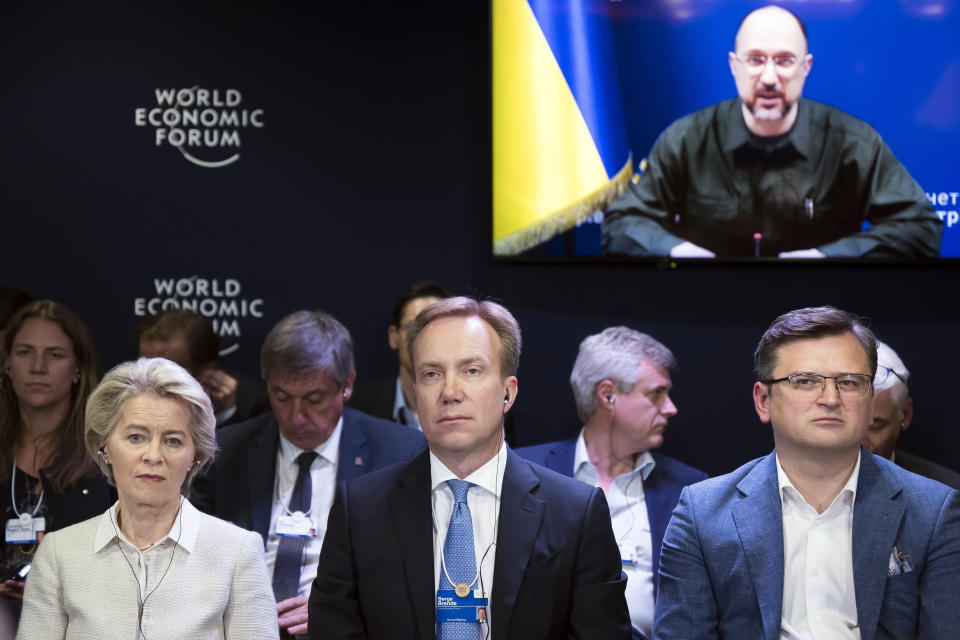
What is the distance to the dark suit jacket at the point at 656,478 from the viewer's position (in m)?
3.78

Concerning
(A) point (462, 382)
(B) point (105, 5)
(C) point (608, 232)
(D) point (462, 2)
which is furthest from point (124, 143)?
(A) point (462, 382)

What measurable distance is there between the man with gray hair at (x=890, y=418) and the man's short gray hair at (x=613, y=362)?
744mm

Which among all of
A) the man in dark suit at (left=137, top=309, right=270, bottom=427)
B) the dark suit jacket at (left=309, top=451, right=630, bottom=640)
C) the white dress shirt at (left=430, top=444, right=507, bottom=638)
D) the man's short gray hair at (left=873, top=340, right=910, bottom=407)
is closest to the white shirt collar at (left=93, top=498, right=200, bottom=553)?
the dark suit jacket at (left=309, top=451, right=630, bottom=640)

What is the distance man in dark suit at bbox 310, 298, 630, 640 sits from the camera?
8.71ft

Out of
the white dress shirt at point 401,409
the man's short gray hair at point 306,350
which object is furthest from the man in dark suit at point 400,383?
the man's short gray hair at point 306,350

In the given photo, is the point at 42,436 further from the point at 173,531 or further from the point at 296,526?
the point at 173,531

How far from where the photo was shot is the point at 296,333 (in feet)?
12.7

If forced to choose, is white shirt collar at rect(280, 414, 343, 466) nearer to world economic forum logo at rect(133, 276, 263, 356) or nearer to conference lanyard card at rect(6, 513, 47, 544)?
conference lanyard card at rect(6, 513, 47, 544)

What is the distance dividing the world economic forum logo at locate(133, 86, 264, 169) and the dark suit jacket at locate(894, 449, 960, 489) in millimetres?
3112

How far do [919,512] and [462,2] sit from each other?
125 inches

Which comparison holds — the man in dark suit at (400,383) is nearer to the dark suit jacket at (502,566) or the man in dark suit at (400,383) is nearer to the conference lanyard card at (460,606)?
the dark suit jacket at (502,566)

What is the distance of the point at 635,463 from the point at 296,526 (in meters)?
1.23

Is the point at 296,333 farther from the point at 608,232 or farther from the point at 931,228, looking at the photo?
the point at 931,228

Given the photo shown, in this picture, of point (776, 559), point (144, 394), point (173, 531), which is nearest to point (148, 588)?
point (173, 531)
